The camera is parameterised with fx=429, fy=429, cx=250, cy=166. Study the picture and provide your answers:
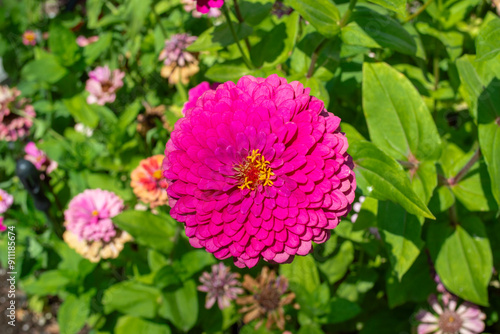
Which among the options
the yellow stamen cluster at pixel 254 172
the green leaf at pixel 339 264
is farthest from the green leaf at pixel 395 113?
the green leaf at pixel 339 264

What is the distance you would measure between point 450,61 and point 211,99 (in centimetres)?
95

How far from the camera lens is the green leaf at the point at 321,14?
87cm

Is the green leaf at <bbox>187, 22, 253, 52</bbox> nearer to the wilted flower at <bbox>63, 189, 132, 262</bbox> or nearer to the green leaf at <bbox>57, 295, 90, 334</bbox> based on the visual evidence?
the wilted flower at <bbox>63, 189, 132, 262</bbox>

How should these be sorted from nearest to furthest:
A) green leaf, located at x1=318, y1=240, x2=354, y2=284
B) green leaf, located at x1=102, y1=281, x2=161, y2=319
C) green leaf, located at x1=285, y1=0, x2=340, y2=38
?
green leaf, located at x1=285, y1=0, x2=340, y2=38, green leaf, located at x1=102, y1=281, x2=161, y2=319, green leaf, located at x1=318, y1=240, x2=354, y2=284

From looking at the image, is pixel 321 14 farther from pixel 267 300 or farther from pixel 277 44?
pixel 267 300

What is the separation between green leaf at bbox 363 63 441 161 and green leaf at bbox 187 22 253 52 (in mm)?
310

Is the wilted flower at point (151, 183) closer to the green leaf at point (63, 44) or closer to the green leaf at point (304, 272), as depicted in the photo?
the green leaf at point (304, 272)

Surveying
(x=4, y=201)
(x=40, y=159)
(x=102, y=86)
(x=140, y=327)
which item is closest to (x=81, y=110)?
(x=102, y=86)

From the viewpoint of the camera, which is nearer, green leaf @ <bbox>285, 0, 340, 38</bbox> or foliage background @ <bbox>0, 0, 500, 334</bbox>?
green leaf @ <bbox>285, 0, 340, 38</bbox>

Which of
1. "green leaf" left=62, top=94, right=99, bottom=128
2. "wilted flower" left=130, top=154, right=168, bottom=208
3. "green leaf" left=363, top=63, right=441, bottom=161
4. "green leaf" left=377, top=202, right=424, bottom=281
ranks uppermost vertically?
"green leaf" left=363, top=63, right=441, bottom=161

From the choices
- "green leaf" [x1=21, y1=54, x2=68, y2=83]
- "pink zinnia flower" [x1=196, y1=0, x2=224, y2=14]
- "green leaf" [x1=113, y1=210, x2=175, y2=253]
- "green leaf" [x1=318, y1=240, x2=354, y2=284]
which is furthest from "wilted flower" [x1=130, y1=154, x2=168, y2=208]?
"green leaf" [x1=21, y1=54, x2=68, y2=83]

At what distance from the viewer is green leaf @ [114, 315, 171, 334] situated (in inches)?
55.3

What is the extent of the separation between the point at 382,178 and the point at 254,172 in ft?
0.83

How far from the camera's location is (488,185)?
1.08 metres
